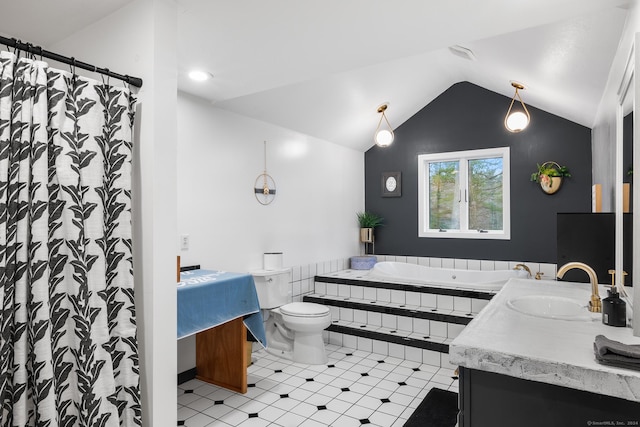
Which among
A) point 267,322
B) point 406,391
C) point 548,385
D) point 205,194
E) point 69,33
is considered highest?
point 69,33

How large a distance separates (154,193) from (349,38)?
1.33 metres

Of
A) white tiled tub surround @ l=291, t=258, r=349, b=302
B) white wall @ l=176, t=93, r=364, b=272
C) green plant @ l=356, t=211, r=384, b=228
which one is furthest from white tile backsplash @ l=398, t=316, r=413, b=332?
green plant @ l=356, t=211, r=384, b=228

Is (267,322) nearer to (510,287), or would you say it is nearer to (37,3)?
(510,287)

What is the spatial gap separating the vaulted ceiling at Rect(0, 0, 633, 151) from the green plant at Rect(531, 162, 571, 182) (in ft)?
2.38

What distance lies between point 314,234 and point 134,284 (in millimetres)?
3055

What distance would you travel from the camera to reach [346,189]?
17.5 feet

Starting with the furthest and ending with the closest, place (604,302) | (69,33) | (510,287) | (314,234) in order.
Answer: (314,234)
(510,287)
(69,33)
(604,302)

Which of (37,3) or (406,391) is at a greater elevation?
(37,3)

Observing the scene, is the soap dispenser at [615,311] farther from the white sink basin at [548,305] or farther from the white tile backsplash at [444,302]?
the white tile backsplash at [444,302]

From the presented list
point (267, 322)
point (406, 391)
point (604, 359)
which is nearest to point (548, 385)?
point (604, 359)

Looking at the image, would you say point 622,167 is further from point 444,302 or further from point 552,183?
point 552,183

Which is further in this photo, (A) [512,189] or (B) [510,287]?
(A) [512,189]

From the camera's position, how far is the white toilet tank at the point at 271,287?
11.6 ft

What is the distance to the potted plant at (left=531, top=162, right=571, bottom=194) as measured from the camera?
4.36 metres
